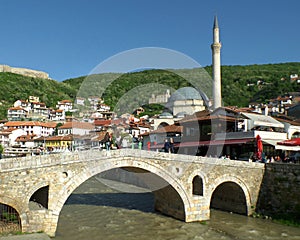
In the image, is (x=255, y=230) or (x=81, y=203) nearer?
(x=255, y=230)

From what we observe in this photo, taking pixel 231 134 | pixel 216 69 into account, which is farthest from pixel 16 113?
pixel 231 134

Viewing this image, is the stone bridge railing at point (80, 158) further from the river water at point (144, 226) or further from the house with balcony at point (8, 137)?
the house with balcony at point (8, 137)

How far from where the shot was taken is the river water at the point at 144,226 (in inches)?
552

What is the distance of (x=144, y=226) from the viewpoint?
1550 cm

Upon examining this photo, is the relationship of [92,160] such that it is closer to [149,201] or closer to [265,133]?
[149,201]

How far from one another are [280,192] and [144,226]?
24.3 ft

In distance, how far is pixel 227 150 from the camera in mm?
23156

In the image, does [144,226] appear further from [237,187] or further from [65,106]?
[65,106]

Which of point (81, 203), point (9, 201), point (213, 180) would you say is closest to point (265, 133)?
point (213, 180)

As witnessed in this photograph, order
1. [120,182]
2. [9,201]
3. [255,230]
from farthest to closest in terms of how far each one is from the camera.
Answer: [120,182], [255,230], [9,201]

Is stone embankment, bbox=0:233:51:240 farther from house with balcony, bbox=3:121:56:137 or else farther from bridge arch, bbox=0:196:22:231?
house with balcony, bbox=3:121:56:137

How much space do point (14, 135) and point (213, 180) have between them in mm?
49113

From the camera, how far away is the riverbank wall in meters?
16.4

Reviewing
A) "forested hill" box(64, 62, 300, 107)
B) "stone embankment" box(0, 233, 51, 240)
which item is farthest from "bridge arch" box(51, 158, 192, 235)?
"forested hill" box(64, 62, 300, 107)
